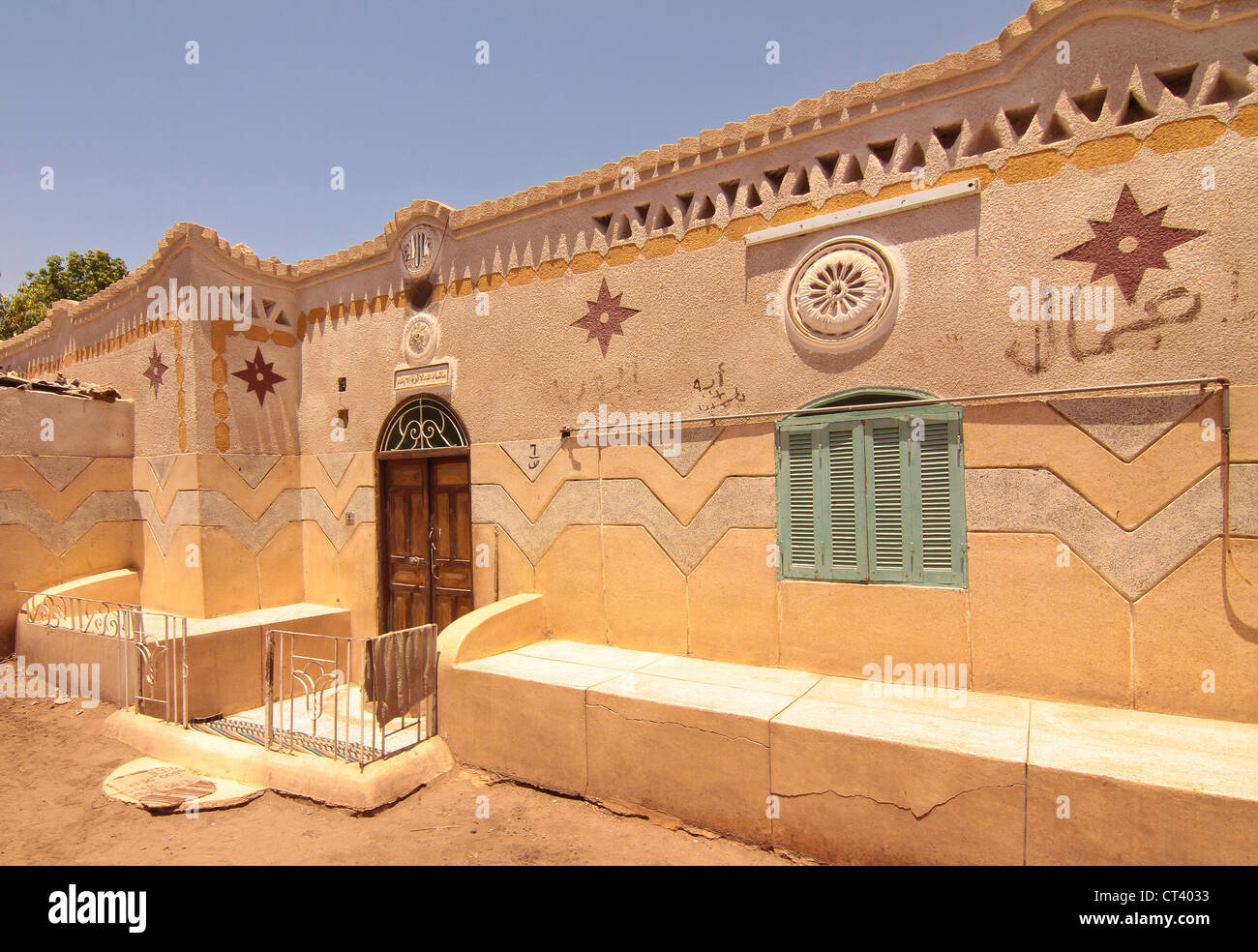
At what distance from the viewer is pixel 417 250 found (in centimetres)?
798

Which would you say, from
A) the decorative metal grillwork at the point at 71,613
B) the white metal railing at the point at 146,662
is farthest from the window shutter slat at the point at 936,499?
the decorative metal grillwork at the point at 71,613

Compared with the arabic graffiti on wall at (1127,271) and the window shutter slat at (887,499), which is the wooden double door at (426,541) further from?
the arabic graffiti on wall at (1127,271)

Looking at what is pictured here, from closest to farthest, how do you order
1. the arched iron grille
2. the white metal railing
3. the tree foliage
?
the white metal railing < the arched iron grille < the tree foliage

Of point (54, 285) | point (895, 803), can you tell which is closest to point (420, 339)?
point (895, 803)

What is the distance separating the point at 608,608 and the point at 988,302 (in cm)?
399

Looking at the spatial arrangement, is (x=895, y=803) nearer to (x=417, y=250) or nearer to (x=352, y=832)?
(x=352, y=832)

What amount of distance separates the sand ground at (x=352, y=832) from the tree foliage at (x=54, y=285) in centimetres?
1732

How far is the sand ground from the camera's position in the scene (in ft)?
14.3

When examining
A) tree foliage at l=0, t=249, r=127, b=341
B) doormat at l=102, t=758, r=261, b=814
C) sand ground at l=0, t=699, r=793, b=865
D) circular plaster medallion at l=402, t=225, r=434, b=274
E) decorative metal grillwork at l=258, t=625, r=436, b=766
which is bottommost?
sand ground at l=0, t=699, r=793, b=865

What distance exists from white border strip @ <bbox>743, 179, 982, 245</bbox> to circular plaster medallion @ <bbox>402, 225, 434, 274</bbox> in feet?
13.0

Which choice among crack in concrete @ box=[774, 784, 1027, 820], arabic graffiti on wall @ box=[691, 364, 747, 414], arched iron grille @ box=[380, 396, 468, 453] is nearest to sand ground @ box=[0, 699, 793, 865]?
crack in concrete @ box=[774, 784, 1027, 820]

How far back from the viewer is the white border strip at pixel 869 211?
4.86m

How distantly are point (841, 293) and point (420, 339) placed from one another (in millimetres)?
4864

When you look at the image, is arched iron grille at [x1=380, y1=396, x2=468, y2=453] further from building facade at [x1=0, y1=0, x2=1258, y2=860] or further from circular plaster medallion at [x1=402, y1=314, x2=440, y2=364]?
circular plaster medallion at [x1=402, y1=314, x2=440, y2=364]
